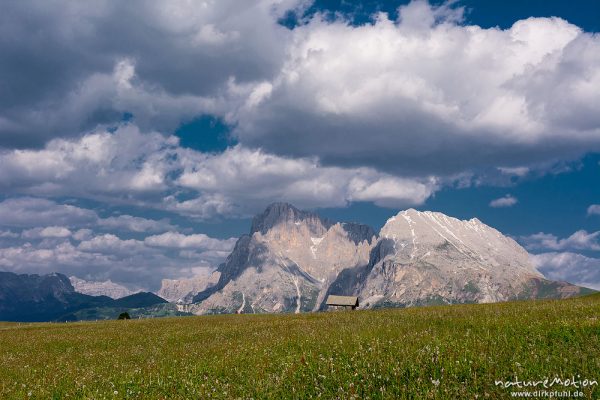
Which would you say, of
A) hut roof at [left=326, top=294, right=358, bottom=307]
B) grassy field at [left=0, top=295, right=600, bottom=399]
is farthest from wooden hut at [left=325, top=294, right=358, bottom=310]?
grassy field at [left=0, top=295, right=600, bottom=399]

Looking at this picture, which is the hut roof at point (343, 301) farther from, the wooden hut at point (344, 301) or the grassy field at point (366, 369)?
the grassy field at point (366, 369)

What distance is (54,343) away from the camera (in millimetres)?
29109

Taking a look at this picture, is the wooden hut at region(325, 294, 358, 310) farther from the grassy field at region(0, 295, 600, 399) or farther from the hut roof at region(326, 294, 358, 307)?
the grassy field at region(0, 295, 600, 399)

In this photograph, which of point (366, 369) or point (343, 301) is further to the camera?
point (343, 301)

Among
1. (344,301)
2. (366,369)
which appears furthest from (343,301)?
(366,369)

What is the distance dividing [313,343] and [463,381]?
7418mm

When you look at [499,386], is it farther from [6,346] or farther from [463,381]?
[6,346]

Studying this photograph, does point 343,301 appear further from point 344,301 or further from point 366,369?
point 366,369

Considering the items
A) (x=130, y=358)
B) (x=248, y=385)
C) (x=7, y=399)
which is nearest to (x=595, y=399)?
(x=248, y=385)

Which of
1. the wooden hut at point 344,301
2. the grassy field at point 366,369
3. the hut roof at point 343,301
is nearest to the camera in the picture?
the grassy field at point 366,369

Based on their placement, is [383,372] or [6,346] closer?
[383,372]

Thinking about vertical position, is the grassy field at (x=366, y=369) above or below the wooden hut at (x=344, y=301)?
above

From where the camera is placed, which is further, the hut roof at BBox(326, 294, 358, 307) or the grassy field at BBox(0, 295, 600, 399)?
the hut roof at BBox(326, 294, 358, 307)

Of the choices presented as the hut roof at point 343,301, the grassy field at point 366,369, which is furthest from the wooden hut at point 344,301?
the grassy field at point 366,369
